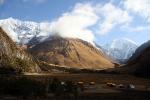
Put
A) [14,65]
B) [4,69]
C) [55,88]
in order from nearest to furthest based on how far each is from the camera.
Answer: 1. [55,88]
2. [4,69]
3. [14,65]

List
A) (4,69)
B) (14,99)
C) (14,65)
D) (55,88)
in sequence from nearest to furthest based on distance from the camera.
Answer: (14,99) < (55,88) < (4,69) < (14,65)

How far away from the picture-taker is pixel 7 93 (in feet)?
233

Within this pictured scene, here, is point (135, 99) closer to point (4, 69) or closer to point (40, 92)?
point (40, 92)

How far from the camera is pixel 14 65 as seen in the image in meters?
199

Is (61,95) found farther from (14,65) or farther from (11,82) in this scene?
(14,65)

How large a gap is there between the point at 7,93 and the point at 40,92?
22.4 feet

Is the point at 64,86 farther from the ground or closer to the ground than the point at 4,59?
closer to the ground

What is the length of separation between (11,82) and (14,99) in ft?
41.0

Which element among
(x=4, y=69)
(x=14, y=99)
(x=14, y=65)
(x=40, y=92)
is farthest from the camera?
(x=14, y=65)

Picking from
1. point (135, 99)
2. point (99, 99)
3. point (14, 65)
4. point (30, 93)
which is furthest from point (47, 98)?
point (14, 65)

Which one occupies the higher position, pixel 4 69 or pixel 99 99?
pixel 4 69

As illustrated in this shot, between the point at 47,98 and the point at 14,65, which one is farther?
the point at 14,65

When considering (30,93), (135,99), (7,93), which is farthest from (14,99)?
(135,99)

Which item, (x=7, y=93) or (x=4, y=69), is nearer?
(x=7, y=93)
